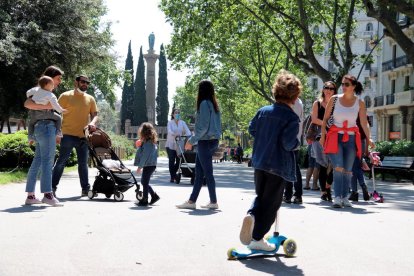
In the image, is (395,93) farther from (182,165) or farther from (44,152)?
(44,152)

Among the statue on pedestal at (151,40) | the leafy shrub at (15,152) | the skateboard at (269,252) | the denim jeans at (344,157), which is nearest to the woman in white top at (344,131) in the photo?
the denim jeans at (344,157)

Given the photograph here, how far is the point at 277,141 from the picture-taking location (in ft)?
19.5

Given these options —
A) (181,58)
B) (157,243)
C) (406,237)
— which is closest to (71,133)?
(157,243)

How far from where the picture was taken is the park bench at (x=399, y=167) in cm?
2034

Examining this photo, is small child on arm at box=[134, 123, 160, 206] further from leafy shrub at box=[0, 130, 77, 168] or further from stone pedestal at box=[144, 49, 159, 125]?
stone pedestal at box=[144, 49, 159, 125]

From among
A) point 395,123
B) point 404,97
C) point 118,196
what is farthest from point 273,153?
point 395,123

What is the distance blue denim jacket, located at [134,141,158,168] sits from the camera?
10586 millimetres

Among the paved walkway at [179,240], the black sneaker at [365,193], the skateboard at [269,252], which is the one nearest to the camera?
the paved walkway at [179,240]

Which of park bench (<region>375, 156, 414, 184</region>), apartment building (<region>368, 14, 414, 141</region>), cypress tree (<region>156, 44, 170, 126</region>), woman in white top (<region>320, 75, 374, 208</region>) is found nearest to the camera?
woman in white top (<region>320, 75, 374, 208</region>)

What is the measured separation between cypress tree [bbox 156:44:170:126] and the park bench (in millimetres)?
92886

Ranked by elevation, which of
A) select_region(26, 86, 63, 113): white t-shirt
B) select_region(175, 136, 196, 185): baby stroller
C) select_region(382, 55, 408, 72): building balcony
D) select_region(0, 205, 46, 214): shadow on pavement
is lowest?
select_region(0, 205, 46, 214): shadow on pavement

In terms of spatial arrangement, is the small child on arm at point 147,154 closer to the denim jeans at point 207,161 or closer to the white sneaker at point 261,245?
the denim jeans at point 207,161

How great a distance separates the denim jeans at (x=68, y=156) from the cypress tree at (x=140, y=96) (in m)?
96.7

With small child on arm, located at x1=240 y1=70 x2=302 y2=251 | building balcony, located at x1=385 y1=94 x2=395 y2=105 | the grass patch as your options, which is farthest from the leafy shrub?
building balcony, located at x1=385 y1=94 x2=395 y2=105
